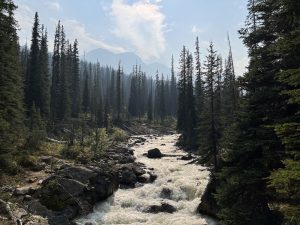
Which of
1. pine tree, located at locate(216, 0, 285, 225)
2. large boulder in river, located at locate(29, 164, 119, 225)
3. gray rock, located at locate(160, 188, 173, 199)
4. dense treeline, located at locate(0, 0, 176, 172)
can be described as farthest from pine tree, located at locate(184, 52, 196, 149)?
pine tree, located at locate(216, 0, 285, 225)

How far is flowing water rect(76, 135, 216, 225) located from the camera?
2369 centimetres

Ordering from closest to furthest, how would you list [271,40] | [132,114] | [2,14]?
1. [271,40]
2. [2,14]
3. [132,114]

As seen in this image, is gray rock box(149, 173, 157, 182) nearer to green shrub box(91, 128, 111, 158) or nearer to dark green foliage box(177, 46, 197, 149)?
green shrub box(91, 128, 111, 158)

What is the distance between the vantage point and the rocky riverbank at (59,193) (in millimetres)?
20177

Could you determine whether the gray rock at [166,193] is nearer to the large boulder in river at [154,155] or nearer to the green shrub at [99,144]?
the green shrub at [99,144]

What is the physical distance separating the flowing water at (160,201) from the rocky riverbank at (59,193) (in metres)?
0.96

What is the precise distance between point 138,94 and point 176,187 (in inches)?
3982

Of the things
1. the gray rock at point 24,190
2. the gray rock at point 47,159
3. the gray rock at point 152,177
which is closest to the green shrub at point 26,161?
the gray rock at point 47,159

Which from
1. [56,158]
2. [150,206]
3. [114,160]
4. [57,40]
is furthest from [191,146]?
[57,40]

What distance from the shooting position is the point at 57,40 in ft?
280

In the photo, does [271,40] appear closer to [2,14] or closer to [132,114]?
[2,14]

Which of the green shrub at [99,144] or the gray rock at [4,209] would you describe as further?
the green shrub at [99,144]

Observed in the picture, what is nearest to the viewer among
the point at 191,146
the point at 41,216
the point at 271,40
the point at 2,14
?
the point at 271,40

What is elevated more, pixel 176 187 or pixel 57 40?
pixel 57 40
